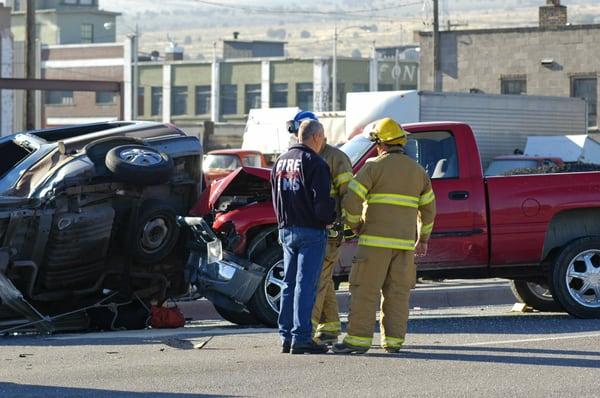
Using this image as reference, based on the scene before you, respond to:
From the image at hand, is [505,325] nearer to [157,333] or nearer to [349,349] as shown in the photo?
[349,349]

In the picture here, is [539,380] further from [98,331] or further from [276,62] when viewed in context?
[276,62]

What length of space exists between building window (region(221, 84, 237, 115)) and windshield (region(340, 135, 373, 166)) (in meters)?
74.6

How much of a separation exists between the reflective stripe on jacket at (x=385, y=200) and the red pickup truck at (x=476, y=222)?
1958 millimetres

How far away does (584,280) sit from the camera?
477 inches

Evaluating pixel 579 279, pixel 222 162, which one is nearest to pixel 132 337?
pixel 579 279

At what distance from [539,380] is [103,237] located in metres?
4.38

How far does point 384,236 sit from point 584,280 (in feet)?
9.63

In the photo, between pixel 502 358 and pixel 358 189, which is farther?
pixel 358 189

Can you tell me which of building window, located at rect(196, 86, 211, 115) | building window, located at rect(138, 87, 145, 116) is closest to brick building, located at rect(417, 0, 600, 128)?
building window, located at rect(196, 86, 211, 115)

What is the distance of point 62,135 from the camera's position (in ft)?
42.2

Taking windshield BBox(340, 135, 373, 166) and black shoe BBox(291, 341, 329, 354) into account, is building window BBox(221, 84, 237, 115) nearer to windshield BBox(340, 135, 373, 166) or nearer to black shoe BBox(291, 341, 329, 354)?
windshield BBox(340, 135, 373, 166)

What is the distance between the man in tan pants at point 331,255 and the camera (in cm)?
1031

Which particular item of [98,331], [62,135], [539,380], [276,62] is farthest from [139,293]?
[276,62]

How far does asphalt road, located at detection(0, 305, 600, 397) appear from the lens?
8383 millimetres
